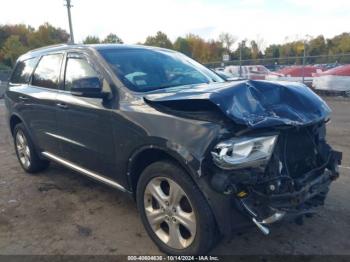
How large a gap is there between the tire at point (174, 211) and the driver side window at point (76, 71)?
139 centimetres

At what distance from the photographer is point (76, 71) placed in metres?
4.27

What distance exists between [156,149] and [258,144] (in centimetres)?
86

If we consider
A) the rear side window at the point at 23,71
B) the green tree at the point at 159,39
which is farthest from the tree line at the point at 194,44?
the rear side window at the point at 23,71

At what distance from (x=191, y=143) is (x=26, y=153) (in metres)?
3.75

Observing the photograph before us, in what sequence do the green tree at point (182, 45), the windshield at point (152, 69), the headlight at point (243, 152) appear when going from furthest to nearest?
the green tree at point (182, 45) < the windshield at point (152, 69) < the headlight at point (243, 152)

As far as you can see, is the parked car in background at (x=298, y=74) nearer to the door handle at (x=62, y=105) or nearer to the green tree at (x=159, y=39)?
the door handle at (x=62, y=105)

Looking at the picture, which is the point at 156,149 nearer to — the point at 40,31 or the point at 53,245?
the point at 53,245

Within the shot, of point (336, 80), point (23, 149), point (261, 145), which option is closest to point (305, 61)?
point (336, 80)

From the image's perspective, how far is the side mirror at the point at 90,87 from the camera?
142 inches

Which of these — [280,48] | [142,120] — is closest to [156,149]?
[142,120]

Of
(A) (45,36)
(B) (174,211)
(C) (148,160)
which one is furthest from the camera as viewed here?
(A) (45,36)

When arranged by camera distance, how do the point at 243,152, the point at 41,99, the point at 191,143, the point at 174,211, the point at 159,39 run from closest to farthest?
1. the point at 243,152
2. the point at 191,143
3. the point at 174,211
4. the point at 41,99
5. the point at 159,39

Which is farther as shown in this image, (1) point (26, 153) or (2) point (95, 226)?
(1) point (26, 153)

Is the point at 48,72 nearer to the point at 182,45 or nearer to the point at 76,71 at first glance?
the point at 76,71
